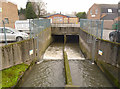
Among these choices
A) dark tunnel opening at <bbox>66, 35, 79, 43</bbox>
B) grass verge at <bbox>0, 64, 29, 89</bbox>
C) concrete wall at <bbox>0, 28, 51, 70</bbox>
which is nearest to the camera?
grass verge at <bbox>0, 64, 29, 89</bbox>

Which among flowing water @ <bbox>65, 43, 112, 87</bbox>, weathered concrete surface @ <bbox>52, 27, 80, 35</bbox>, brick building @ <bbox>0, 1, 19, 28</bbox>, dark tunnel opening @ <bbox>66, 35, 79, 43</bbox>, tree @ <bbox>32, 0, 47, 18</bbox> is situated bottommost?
flowing water @ <bbox>65, 43, 112, 87</bbox>

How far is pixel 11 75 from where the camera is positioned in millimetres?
7270

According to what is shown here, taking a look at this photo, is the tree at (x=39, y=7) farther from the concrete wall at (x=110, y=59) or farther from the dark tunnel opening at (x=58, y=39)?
the concrete wall at (x=110, y=59)

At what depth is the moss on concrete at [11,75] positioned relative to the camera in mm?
6606

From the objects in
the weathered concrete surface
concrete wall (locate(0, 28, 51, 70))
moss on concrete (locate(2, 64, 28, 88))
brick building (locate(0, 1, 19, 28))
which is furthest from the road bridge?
brick building (locate(0, 1, 19, 28))

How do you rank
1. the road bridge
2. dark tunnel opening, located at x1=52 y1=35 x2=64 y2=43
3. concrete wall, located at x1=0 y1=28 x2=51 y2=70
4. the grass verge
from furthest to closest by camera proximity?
dark tunnel opening, located at x1=52 y1=35 x2=64 y2=43 < the road bridge < concrete wall, located at x1=0 y1=28 x2=51 y2=70 < the grass verge

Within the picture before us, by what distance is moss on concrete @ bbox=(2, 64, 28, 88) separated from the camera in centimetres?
661

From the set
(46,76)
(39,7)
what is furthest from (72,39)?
(39,7)

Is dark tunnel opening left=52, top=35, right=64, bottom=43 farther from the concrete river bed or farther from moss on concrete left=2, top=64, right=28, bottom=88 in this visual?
moss on concrete left=2, top=64, right=28, bottom=88

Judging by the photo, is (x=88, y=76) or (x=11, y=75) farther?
(x=88, y=76)

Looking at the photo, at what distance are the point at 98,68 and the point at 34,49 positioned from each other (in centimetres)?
640

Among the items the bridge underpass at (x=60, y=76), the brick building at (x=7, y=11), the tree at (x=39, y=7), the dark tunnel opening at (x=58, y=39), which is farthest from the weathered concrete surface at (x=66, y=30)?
the tree at (x=39, y=7)

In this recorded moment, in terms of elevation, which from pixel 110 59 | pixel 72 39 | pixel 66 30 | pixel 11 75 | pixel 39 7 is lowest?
pixel 11 75

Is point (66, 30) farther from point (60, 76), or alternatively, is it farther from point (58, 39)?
point (60, 76)
